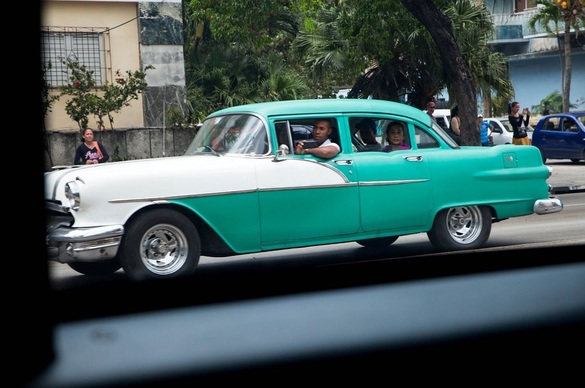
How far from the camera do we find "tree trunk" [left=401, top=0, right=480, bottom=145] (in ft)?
50.1

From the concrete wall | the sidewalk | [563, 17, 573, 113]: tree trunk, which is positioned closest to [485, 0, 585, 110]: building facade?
[563, 17, 573, 113]: tree trunk

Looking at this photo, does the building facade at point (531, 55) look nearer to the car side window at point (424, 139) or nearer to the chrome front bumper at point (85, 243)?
the car side window at point (424, 139)

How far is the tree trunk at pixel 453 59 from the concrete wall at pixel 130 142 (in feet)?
17.9

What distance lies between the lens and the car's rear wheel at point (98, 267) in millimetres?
6762

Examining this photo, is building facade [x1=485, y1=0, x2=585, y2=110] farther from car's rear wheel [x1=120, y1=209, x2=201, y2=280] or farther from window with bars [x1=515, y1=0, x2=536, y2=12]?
car's rear wheel [x1=120, y1=209, x2=201, y2=280]

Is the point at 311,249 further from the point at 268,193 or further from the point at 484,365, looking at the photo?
the point at 484,365

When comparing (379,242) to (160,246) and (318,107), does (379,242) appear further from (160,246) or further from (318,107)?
(160,246)

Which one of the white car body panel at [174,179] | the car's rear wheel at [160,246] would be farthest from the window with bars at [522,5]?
the car's rear wheel at [160,246]

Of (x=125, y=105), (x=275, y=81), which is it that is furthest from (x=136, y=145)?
(x=275, y=81)

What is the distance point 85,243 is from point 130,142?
1127 cm

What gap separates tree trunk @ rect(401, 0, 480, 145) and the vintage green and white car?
283 inches

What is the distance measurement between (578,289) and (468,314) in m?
0.40

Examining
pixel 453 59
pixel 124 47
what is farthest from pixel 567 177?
pixel 124 47

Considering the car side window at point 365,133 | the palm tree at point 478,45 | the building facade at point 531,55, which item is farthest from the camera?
the building facade at point 531,55
